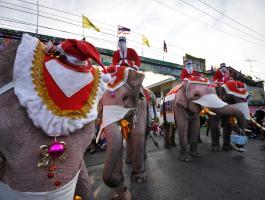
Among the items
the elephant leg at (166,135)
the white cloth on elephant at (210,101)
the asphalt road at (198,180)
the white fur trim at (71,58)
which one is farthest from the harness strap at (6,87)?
the elephant leg at (166,135)

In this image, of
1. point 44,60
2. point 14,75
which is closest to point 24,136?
point 14,75

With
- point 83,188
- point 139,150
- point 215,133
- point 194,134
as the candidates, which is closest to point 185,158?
point 194,134

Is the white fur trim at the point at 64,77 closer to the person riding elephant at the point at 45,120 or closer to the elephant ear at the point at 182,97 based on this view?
the person riding elephant at the point at 45,120

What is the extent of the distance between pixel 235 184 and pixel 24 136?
2.55 m

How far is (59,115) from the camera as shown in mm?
1089

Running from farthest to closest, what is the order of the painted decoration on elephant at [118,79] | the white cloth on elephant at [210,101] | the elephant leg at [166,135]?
the elephant leg at [166,135] < the white cloth on elephant at [210,101] < the painted decoration on elephant at [118,79]

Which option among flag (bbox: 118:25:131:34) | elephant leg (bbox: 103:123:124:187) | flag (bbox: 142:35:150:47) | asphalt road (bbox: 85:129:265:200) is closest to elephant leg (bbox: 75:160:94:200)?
elephant leg (bbox: 103:123:124:187)

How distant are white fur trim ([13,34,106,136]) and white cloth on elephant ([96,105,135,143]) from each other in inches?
56.1

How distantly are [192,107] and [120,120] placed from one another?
210 centimetres

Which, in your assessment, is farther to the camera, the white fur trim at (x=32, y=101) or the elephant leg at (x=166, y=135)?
the elephant leg at (x=166, y=135)

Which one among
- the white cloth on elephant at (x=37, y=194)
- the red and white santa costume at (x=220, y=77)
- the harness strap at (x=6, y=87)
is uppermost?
the red and white santa costume at (x=220, y=77)

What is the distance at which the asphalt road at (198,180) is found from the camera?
240cm

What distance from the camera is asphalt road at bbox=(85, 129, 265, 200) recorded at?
240 centimetres

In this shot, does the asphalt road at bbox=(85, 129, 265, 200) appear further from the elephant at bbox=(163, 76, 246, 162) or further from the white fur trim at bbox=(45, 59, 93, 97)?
the white fur trim at bbox=(45, 59, 93, 97)
